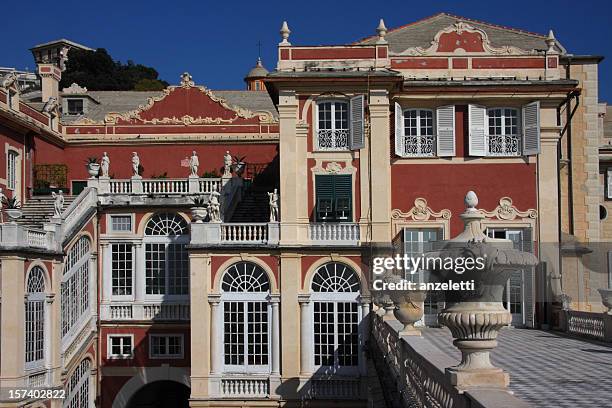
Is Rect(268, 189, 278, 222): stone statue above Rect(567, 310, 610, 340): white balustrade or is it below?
above

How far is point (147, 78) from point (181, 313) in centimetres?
6214

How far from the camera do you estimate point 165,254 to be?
3200 cm

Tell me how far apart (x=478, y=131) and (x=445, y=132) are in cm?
104

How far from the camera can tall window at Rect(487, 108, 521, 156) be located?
28.6 metres

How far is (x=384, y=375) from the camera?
17.2 meters

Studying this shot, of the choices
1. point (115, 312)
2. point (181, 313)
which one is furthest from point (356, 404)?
point (115, 312)

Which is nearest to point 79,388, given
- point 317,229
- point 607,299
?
point 317,229

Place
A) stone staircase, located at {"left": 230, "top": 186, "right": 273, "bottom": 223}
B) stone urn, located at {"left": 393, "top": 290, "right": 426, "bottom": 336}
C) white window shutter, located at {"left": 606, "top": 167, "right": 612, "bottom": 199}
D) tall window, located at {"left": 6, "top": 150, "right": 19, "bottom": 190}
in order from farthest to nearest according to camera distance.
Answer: white window shutter, located at {"left": 606, "top": 167, "right": 612, "bottom": 199} → tall window, located at {"left": 6, "top": 150, "right": 19, "bottom": 190} → stone staircase, located at {"left": 230, "top": 186, "right": 273, "bottom": 223} → stone urn, located at {"left": 393, "top": 290, "right": 426, "bottom": 336}

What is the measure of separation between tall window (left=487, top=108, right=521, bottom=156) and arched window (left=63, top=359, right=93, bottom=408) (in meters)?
15.8

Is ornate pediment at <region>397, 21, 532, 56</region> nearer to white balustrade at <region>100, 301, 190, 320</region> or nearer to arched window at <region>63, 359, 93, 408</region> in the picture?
white balustrade at <region>100, 301, 190, 320</region>

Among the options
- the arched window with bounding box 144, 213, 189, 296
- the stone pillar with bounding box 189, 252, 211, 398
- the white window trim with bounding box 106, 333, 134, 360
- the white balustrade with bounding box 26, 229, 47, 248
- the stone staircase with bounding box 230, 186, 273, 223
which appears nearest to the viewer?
the stone pillar with bounding box 189, 252, 211, 398

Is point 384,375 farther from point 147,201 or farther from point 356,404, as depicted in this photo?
point 147,201

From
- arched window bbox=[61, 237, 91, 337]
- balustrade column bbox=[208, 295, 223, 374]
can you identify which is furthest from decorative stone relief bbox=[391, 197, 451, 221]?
arched window bbox=[61, 237, 91, 337]

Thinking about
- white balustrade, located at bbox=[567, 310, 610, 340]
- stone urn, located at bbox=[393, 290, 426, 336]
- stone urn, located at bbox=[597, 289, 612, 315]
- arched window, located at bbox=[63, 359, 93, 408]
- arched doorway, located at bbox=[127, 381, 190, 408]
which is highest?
stone urn, located at bbox=[393, 290, 426, 336]
